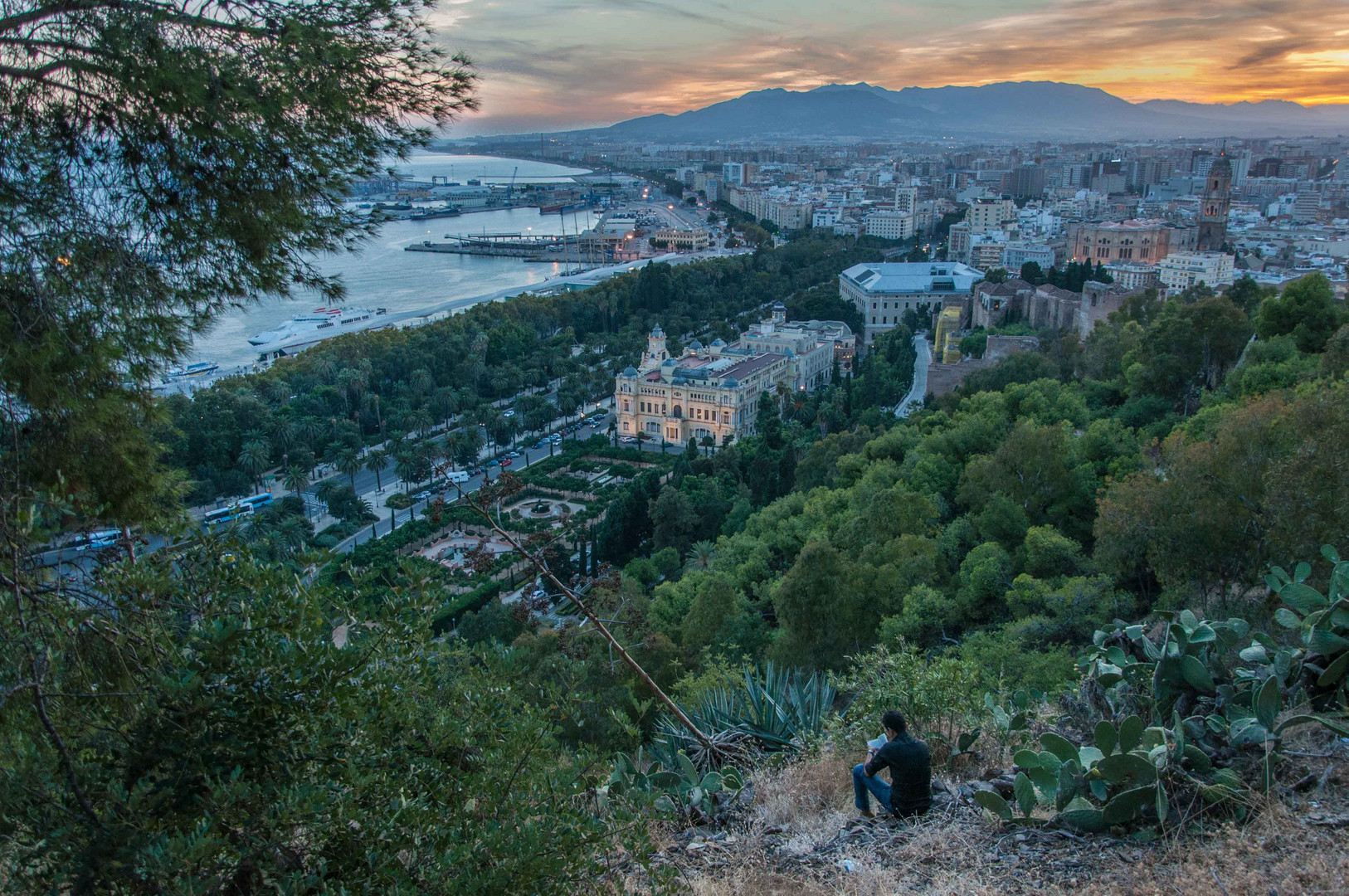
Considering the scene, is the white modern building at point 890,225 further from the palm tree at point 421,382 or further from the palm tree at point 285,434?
the palm tree at point 285,434

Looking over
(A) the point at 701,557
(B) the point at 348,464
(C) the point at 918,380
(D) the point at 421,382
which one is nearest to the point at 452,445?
(B) the point at 348,464

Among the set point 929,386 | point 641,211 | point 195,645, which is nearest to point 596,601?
point 195,645

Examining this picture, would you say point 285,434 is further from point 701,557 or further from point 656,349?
point 656,349

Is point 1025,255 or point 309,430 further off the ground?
point 1025,255

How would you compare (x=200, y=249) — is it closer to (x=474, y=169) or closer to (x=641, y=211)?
(x=641, y=211)

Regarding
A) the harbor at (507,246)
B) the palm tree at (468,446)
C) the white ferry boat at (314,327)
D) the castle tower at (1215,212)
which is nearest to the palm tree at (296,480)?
the palm tree at (468,446)

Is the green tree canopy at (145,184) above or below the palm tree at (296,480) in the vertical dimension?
above
